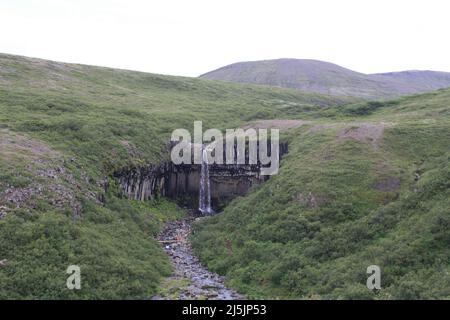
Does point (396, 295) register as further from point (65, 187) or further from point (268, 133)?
point (268, 133)

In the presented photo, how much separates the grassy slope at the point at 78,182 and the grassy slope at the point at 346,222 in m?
7.21

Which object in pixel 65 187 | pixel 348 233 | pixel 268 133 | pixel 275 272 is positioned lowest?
pixel 275 272

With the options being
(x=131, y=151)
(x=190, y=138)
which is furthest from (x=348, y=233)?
(x=190, y=138)

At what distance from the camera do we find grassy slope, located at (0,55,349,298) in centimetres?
2835

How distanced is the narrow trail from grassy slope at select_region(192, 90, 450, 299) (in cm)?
110

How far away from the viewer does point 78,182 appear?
4019cm

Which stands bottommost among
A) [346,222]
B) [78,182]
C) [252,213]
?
[252,213]

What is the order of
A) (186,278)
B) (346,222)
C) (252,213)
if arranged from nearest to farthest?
(186,278), (346,222), (252,213)

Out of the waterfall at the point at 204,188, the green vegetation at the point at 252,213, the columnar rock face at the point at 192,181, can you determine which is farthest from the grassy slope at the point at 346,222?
the waterfall at the point at 204,188

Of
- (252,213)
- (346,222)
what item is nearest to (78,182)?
(252,213)

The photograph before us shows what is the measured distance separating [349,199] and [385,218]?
16.1 feet

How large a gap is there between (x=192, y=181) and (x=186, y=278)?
85.8 ft

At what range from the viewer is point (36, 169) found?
124 feet

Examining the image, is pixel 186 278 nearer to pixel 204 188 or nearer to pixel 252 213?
pixel 252 213
